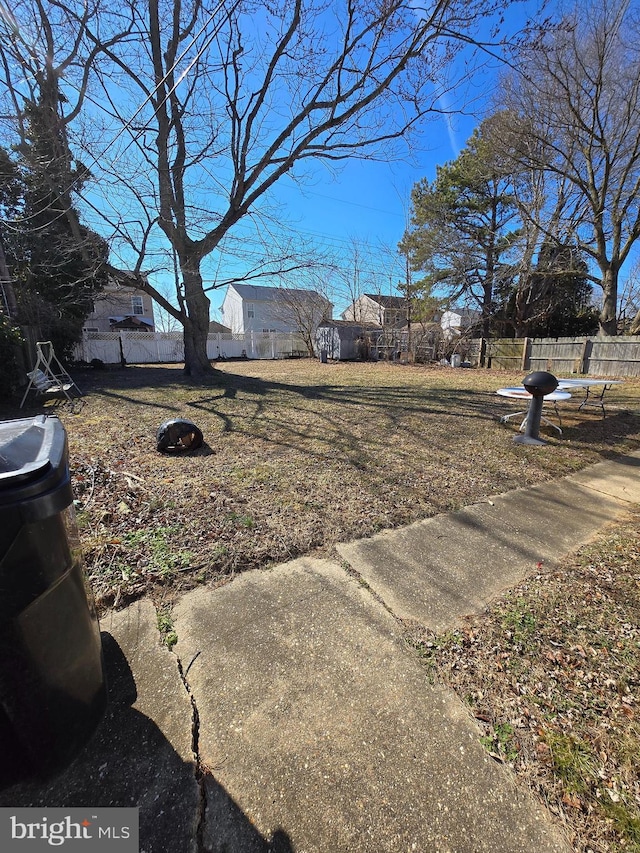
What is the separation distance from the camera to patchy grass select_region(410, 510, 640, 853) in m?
1.04

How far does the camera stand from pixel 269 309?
33625 mm

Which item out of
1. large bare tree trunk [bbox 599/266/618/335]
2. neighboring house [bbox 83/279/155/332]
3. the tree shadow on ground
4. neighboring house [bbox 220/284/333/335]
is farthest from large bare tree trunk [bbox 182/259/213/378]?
large bare tree trunk [bbox 599/266/618/335]

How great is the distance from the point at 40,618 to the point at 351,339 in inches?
1012

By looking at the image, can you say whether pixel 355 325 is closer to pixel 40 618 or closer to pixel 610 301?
pixel 610 301

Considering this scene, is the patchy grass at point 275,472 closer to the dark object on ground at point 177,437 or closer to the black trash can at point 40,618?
the dark object on ground at point 177,437

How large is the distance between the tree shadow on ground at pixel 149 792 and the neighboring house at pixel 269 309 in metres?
25.5

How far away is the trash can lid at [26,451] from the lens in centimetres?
92

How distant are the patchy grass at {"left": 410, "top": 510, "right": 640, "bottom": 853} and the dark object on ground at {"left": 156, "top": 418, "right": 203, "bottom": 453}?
3.31 metres

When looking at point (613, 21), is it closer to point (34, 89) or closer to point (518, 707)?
point (34, 89)

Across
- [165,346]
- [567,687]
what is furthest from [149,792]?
[165,346]

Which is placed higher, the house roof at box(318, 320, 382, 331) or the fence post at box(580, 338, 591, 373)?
the house roof at box(318, 320, 382, 331)

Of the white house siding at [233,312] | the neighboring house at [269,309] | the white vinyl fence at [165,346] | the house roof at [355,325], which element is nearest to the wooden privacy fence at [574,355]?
the house roof at [355,325]

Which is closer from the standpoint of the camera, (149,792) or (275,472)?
(149,792)

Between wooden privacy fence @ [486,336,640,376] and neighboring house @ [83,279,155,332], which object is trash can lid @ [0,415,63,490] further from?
Result: neighboring house @ [83,279,155,332]
